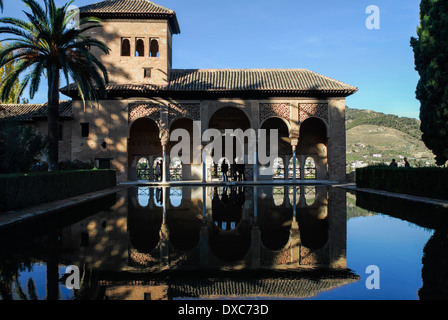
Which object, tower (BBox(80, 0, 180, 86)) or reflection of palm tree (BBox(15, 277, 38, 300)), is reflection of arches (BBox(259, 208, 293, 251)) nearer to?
reflection of palm tree (BBox(15, 277, 38, 300))

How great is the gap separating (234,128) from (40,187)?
55.4ft

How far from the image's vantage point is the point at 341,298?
2883 mm

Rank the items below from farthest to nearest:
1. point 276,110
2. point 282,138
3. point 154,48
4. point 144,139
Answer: point 282,138 < point 144,139 < point 154,48 < point 276,110

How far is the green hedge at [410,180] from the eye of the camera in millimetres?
10438

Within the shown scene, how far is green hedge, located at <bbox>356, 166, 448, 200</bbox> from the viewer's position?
10438mm

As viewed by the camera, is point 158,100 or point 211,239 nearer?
point 211,239

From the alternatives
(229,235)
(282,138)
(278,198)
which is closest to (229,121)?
(282,138)

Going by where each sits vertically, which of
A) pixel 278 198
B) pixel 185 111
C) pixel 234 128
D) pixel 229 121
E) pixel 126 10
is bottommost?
pixel 278 198

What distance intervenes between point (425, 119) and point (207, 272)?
16469 millimetres

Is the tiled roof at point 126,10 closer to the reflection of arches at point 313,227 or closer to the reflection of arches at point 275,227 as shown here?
the reflection of arches at point 275,227

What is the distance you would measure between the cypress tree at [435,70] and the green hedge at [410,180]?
352 centimetres

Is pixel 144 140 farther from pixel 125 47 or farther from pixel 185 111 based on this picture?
pixel 125 47

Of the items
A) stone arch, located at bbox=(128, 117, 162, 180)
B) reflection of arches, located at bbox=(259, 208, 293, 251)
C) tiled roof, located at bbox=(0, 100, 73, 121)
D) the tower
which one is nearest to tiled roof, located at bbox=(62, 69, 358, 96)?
the tower

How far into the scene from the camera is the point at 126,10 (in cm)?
2128
